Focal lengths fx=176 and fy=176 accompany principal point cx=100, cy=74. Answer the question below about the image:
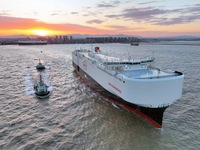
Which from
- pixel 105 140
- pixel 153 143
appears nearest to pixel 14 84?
pixel 105 140

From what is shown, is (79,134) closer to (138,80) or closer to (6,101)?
(138,80)

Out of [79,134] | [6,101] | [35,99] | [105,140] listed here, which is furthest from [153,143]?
[6,101]

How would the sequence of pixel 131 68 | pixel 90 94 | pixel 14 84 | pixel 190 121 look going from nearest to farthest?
pixel 190 121 → pixel 131 68 → pixel 90 94 → pixel 14 84

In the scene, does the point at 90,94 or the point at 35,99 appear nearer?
the point at 35,99

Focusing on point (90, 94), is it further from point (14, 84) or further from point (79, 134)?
point (14, 84)

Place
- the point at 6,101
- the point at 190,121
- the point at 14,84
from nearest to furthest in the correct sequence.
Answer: the point at 190,121 < the point at 6,101 < the point at 14,84

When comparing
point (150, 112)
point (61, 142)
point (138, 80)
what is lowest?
point (61, 142)

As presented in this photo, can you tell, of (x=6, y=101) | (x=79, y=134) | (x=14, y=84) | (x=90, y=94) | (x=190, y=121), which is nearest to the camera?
(x=79, y=134)

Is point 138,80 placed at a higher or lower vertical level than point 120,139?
higher

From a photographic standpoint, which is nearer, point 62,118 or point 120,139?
point 120,139
